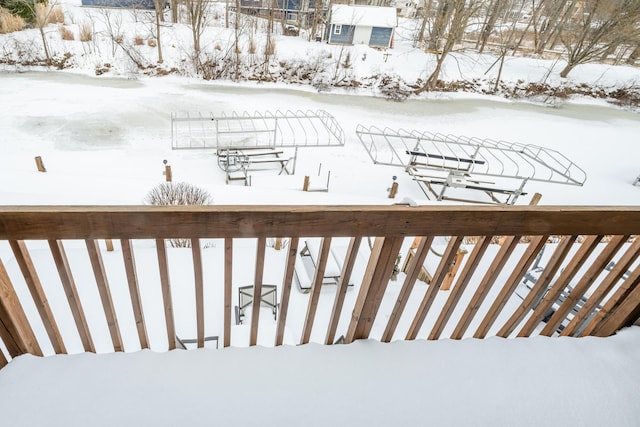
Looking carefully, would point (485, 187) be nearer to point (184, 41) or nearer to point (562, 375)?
point (562, 375)

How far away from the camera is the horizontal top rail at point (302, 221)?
1004mm

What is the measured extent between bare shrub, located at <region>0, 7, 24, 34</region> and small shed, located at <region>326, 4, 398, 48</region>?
14187 millimetres

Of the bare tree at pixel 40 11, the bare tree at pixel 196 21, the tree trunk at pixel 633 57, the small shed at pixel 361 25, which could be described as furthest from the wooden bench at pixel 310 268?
the tree trunk at pixel 633 57

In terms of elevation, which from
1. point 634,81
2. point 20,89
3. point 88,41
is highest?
point 634,81

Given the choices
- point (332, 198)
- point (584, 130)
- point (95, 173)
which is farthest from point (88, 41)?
point (584, 130)

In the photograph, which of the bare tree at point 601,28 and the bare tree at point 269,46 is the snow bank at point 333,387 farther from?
the bare tree at point 601,28

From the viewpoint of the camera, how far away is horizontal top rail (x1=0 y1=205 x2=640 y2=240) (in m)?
1.00

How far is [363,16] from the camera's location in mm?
18953

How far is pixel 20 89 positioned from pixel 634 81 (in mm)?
27594

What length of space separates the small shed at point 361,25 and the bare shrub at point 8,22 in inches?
559

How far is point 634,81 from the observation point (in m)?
18.4

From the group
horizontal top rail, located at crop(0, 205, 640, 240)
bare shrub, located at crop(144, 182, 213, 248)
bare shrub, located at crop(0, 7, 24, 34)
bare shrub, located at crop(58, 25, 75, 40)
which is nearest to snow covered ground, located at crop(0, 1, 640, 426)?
bare shrub, located at crop(144, 182, 213, 248)

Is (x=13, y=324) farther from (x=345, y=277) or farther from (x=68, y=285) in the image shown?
(x=345, y=277)

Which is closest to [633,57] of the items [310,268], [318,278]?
[310,268]
